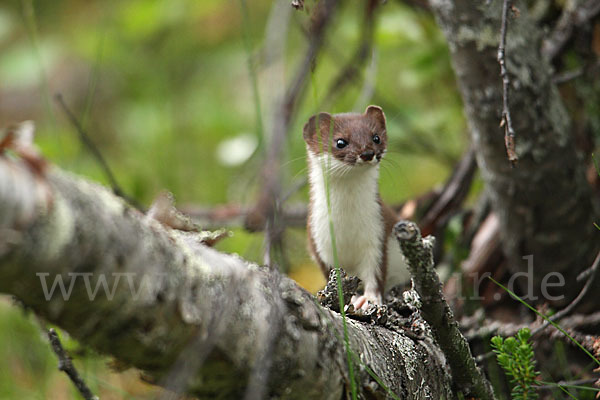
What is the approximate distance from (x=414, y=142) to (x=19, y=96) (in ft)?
15.2

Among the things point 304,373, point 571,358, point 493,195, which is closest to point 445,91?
point 493,195

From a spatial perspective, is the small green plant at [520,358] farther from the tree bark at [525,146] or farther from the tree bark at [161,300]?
the tree bark at [525,146]

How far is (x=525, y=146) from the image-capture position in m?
2.45

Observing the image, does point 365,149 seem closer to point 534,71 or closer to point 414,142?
point 534,71

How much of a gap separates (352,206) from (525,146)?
67 centimetres

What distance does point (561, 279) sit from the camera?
2812 millimetres

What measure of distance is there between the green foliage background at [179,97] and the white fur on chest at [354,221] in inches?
9.5

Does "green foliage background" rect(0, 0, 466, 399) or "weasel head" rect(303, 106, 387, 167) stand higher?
"green foliage background" rect(0, 0, 466, 399)

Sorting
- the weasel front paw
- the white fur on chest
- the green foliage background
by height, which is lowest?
the weasel front paw

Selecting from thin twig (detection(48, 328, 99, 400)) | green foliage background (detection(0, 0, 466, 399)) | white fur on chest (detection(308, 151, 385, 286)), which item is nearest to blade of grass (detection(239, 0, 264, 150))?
green foliage background (detection(0, 0, 466, 399))

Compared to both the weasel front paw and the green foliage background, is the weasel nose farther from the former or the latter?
the weasel front paw

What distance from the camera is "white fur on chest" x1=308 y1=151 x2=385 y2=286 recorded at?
101 inches

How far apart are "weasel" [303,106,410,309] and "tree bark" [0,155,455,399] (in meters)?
1.10

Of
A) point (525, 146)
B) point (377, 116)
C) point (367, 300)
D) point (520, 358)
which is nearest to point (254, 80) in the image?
point (520, 358)
